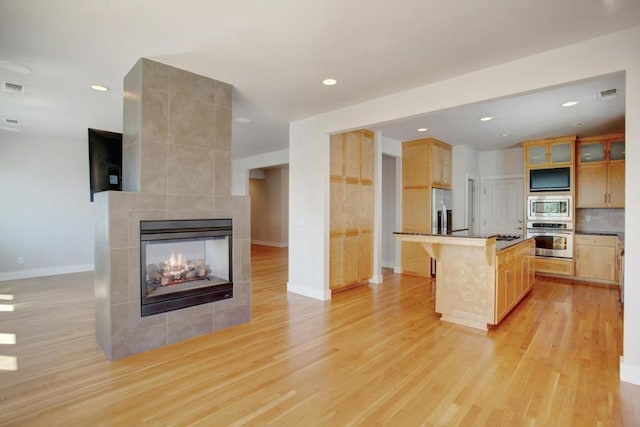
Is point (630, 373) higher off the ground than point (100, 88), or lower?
lower

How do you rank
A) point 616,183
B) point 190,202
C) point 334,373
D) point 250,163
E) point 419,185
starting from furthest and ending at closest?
point 250,163 < point 419,185 < point 616,183 < point 190,202 < point 334,373

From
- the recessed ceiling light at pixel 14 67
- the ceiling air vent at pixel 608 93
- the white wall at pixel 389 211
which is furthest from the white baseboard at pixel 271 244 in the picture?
the ceiling air vent at pixel 608 93

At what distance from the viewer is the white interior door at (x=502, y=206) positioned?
6930 millimetres

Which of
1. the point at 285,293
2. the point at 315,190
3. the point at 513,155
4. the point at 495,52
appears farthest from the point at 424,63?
the point at 513,155

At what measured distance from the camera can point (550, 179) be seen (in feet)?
19.6

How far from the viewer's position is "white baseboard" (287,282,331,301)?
4.61 m

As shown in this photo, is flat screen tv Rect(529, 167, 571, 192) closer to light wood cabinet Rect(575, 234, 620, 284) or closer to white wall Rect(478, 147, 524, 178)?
white wall Rect(478, 147, 524, 178)

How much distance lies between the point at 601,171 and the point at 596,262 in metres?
1.60

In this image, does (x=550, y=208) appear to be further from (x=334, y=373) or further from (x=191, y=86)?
(x=191, y=86)

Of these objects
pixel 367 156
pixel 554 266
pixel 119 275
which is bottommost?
pixel 554 266

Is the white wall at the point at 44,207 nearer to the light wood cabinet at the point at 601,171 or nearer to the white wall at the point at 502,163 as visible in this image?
the white wall at the point at 502,163

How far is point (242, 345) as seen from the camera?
3.04 metres

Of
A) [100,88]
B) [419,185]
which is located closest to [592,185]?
[419,185]

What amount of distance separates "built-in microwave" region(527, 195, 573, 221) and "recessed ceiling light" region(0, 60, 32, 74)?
24.8 ft
